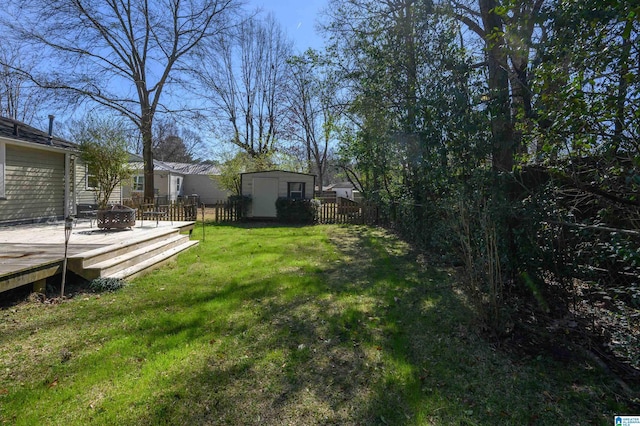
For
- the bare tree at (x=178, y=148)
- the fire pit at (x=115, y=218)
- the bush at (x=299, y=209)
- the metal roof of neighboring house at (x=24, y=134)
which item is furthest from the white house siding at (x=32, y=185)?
the bare tree at (x=178, y=148)

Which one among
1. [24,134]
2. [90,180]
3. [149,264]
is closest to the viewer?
[149,264]

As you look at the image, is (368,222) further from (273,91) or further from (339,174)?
(273,91)

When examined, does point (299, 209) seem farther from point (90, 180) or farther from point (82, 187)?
point (82, 187)

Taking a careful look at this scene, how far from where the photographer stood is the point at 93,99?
14289 mm

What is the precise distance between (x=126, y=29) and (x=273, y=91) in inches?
488

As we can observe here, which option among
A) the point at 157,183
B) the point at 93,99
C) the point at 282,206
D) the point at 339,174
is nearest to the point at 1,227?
the point at 93,99

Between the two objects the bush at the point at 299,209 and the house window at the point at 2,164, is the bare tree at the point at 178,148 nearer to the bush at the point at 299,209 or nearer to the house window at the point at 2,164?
the bush at the point at 299,209

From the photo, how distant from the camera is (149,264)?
19.1 ft

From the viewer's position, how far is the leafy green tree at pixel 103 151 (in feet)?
36.0

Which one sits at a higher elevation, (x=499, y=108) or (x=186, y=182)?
(x=186, y=182)

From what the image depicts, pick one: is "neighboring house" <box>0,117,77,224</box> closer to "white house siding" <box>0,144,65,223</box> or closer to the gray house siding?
"white house siding" <box>0,144,65,223</box>

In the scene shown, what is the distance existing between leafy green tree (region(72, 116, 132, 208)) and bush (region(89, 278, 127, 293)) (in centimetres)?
832

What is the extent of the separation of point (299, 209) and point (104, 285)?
400 inches

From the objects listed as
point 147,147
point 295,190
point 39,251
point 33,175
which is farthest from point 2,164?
point 295,190
